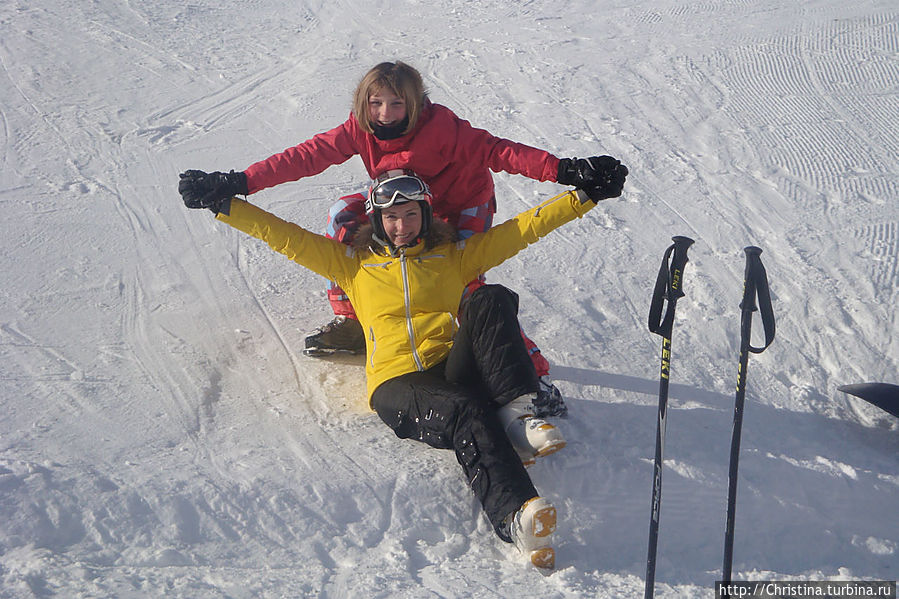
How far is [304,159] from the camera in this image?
3.69 meters

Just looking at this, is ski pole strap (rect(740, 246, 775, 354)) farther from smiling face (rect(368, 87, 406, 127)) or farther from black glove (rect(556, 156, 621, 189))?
smiling face (rect(368, 87, 406, 127))

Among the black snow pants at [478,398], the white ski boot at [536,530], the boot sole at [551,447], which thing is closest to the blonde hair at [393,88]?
the black snow pants at [478,398]

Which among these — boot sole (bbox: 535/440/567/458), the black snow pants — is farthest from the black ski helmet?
boot sole (bbox: 535/440/567/458)

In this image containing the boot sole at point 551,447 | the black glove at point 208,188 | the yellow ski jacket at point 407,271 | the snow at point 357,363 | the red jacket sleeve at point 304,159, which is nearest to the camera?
the snow at point 357,363

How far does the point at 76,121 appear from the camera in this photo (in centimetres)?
626

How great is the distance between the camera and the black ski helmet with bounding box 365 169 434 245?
3.48 m

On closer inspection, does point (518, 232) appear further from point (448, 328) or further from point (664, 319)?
point (664, 319)

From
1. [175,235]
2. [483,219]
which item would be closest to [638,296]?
[483,219]

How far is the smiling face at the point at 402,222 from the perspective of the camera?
138 inches

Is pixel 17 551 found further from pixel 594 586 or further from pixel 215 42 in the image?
pixel 215 42

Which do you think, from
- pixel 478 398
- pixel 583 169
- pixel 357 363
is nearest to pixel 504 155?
pixel 583 169

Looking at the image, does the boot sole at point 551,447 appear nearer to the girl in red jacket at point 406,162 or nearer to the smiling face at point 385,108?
the girl in red jacket at point 406,162

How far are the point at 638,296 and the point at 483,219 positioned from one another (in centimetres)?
123

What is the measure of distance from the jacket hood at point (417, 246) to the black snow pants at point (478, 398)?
41cm
